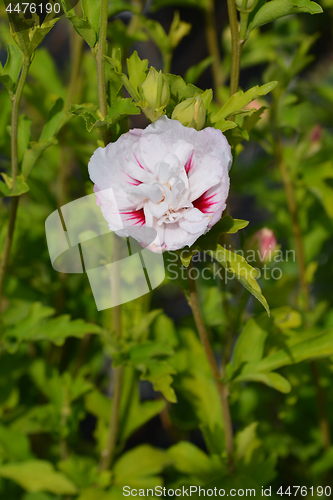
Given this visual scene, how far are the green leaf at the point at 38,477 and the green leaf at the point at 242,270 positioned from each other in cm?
46

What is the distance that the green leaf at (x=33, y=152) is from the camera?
505 millimetres

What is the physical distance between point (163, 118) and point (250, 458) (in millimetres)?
554

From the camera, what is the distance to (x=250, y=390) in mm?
859

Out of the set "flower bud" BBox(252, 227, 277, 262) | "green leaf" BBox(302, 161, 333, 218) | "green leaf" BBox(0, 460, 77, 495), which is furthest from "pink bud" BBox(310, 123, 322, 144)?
"green leaf" BBox(0, 460, 77, 495)

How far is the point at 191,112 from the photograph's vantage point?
40 cm

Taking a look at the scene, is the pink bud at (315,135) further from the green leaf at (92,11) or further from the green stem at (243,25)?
the green leaf at (92,11)

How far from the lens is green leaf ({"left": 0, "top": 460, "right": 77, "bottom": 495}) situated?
2.11ft

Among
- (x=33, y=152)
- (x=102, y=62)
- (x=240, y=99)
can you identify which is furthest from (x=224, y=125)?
(x=33, y=152)

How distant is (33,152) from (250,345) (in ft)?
1.26

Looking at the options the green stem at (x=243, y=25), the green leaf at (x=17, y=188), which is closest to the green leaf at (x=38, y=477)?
the green leaf at (x=17, y=188)

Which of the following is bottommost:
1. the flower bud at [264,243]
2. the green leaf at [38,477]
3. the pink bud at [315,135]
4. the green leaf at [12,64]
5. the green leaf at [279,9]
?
the green leaf at [38,477]

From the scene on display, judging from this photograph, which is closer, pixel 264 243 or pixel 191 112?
pixel 191 112

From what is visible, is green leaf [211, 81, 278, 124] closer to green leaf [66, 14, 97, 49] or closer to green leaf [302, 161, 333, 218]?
green leaf [66, 14, 97, 49]

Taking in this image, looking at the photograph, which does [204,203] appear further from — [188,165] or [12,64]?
[12,64]
